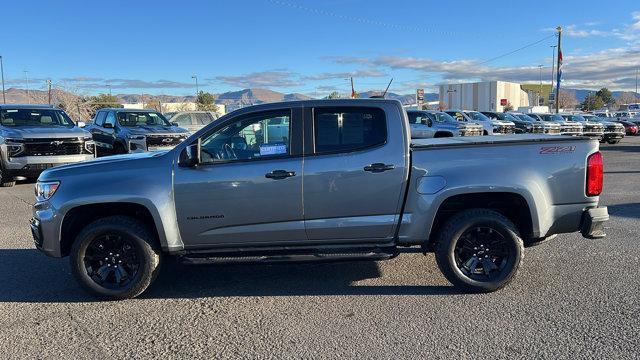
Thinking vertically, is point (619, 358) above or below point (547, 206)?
below

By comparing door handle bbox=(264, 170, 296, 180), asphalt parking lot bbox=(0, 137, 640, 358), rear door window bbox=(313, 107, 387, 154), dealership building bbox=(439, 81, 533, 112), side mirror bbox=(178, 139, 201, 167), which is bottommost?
asphalt parking lot bbox=(0, 137, 640, 358)

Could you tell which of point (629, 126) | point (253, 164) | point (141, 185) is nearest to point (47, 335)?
point (141, 185)

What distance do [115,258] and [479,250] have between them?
11.3ft

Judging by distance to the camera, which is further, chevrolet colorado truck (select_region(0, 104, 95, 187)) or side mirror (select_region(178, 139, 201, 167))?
chevrolet colorado truck (select_region(0, 104, 95, 187))

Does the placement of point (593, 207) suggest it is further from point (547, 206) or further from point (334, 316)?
point (334, 316)

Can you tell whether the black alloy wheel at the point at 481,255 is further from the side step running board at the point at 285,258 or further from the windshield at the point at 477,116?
the windshield at the point at 477,116

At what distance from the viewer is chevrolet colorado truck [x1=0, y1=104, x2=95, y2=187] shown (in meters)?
11.8

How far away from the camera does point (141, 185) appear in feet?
15.3

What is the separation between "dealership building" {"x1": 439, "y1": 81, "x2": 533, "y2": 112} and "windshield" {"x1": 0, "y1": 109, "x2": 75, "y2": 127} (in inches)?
4043

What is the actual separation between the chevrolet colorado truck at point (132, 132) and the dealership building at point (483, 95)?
99.9 meters

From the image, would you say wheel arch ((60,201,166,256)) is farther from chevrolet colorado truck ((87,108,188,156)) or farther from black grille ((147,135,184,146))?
black grille ((147,135,184,146))

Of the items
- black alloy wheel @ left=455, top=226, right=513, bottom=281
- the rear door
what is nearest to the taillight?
black alloy wheel @ left=455, top=226, right=513, bottom=281

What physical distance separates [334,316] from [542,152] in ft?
7.85

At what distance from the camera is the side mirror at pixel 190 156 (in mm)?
4664
